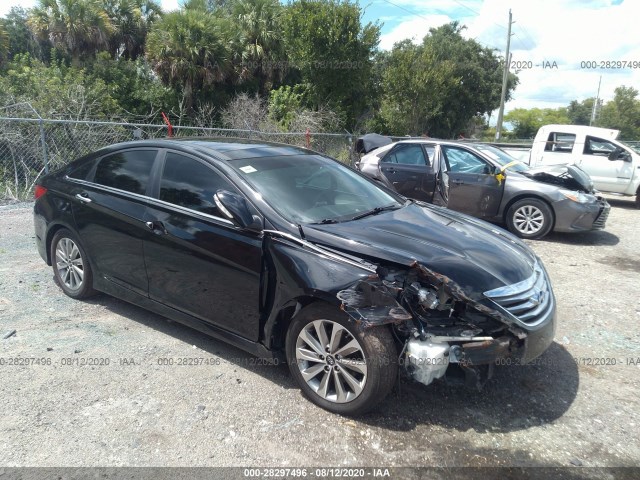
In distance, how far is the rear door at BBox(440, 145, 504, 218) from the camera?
8359mm

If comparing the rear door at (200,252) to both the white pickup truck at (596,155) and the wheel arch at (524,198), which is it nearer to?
the wheel arch at (524,198)

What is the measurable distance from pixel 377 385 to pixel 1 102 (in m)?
13.0

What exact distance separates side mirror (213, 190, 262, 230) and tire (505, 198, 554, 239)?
6107 millimetres

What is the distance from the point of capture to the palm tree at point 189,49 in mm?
18297

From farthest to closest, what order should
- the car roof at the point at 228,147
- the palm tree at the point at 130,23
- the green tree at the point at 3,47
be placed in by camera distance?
the palm tree at the point at 130,23 < the green tree at the point at 3,47 < the car roof at the point at 228,147

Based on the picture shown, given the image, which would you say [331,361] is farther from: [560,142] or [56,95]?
[56,95]

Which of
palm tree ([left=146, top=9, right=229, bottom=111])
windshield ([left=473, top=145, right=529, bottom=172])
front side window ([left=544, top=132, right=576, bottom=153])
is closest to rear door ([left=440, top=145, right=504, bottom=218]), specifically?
windshield ([left=473, top=145, right=529, bottom=172])

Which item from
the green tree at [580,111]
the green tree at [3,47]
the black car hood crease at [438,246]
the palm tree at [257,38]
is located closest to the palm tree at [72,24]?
the green tree at [3,47]

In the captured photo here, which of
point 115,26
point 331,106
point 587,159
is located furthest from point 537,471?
point 115,26

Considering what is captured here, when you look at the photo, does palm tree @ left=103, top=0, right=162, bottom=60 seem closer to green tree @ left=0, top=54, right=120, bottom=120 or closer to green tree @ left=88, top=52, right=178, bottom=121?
green tree @ left=88, top=52, right=178, bottom=121

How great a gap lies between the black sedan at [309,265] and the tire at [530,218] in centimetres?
439

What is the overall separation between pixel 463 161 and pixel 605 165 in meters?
5.33

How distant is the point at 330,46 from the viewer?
637 inches

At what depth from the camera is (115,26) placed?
2259 cm
